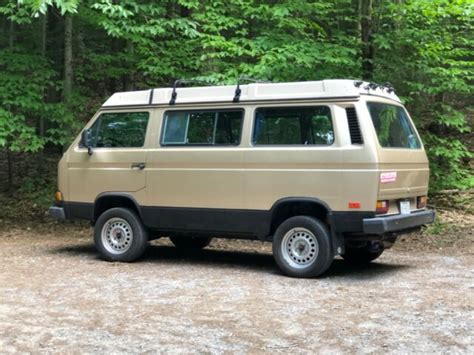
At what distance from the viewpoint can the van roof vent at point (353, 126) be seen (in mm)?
7262

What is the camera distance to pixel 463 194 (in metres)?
13.9

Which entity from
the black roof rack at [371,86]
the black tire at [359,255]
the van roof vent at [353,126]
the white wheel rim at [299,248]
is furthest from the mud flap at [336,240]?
the black roof rack at [371,86]

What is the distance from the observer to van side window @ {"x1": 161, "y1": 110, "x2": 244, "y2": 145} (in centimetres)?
817

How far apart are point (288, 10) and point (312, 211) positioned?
405cm

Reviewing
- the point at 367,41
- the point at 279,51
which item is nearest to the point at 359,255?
the point at 279,51

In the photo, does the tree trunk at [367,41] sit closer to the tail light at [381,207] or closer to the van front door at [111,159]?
the tail light at [381,207]

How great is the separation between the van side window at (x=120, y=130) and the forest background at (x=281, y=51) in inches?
67.0

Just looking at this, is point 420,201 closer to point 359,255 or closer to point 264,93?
point 359,255

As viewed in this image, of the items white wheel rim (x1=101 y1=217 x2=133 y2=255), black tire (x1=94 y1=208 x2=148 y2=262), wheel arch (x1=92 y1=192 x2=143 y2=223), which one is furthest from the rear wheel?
white wheel rim (x1=101 y1=217 x2=133 y2=255)

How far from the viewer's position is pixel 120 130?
9031 mm

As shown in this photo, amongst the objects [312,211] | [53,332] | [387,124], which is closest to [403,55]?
[387,124]

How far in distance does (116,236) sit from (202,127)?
2199 millimetres

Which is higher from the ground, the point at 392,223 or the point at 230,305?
the point at 392,223

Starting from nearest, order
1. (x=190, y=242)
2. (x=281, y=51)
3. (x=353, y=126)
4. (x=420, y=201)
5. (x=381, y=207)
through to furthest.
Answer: (x=381, y=207), (x=353, y=126), (x=420, y=201), (x=281, y=51), (x=190, y=242)
